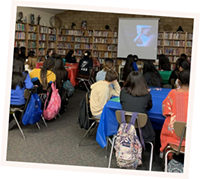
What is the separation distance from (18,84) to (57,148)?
43.5 inches

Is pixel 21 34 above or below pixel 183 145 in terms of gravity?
above

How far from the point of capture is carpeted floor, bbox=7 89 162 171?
131 inches

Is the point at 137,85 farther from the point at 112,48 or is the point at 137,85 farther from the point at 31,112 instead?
the point at 112,48

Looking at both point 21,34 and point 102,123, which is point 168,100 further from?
point 21,34

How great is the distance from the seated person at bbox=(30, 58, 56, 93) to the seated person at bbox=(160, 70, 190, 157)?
7.84 feet

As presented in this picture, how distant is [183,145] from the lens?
104 inches

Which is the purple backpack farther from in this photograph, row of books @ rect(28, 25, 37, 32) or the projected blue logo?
the projected blue logo

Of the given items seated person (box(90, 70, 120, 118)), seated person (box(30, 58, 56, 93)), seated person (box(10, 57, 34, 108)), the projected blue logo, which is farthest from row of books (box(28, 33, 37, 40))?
seated person (box(90, 70, 120, 118))

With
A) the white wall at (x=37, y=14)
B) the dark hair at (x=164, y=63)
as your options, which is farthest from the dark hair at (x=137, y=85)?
the white wall at (x=37, y=14)

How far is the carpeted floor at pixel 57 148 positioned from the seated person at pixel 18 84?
1.68 feet

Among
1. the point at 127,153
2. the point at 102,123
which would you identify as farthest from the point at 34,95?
the point at 127,153

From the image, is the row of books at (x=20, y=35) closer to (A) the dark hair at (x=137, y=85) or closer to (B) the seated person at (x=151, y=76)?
(B) the seated person at (x=151, y=76)

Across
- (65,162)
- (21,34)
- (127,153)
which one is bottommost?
(65,162)

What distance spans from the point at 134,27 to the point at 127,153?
25.6 feet
